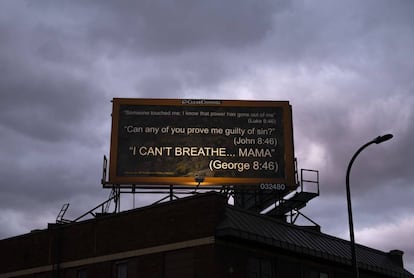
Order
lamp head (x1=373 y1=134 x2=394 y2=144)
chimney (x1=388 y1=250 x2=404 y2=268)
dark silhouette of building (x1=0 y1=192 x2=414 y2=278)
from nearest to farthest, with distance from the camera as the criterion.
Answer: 1. lamp head (x1=373 y1=134 x2=394 y2=144)
2. dark silhouette of building (x1=0 y1=192 x2=414 y2=278)
3. chimney (x1=388 y1=250 x2=404 y2=268)

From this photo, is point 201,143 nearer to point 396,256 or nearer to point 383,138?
point 383,138

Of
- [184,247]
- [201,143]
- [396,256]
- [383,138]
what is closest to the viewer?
[383,138]

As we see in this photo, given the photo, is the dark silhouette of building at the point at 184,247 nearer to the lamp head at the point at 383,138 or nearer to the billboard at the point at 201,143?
the billboard at the point at 201,143

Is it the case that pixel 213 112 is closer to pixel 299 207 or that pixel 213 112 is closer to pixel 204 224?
pixel 299 207

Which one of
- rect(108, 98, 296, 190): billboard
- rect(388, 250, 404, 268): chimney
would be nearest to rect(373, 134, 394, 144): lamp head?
rect(108, 98, 296, 190): billboard

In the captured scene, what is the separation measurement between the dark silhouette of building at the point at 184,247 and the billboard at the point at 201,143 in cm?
391

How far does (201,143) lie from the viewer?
3703cm

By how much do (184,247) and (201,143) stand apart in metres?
8.98

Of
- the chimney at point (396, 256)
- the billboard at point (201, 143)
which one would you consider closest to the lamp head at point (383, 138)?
the billboard at point (201, 143)

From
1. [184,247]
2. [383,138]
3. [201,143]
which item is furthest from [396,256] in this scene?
[383,138]

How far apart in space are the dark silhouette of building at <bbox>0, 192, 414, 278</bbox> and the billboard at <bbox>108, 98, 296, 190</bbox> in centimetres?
391

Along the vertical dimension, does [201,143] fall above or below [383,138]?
above

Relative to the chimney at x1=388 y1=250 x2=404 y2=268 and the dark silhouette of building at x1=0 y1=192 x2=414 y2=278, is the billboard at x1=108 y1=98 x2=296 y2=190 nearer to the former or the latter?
the dark silhouette of building at x1=0 y1=192 x2=414 y2=278

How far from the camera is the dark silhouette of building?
2873cm
